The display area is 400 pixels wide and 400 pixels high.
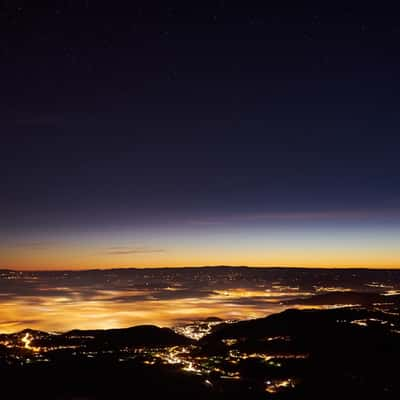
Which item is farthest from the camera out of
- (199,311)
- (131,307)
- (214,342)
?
(131,307)

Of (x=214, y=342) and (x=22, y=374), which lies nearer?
(x=22, y=374)

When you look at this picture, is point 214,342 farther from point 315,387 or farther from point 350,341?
point 315,387

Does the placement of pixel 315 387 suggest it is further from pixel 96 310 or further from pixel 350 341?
pixel 96 310

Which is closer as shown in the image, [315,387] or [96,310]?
[315,387]

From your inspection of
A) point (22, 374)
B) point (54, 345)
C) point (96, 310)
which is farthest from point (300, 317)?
point (96, 310)

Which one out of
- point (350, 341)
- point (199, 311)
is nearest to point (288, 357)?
point (350, 341)

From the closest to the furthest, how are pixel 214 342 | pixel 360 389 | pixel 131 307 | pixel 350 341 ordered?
1. pixel 360 389
2. pixel 350 341
3. pixel 214 342
4. pixel 131 307
